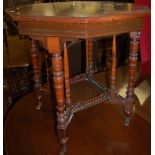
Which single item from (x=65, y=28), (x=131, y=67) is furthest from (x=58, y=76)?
(x=131, y=67)

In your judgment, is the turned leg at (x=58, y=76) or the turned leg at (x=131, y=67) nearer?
the turned leg at (x=58, y=76)

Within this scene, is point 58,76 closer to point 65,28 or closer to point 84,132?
point 65,28

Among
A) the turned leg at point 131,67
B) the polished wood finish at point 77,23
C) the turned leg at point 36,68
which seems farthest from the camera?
the turned leg at point 36,68

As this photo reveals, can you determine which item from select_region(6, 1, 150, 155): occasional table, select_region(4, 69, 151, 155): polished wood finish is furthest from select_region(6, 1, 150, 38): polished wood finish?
select_region(4, 69, 151, 155): polished wood finish

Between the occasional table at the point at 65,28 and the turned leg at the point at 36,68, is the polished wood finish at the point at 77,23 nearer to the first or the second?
the occasional table at the point at 65,28

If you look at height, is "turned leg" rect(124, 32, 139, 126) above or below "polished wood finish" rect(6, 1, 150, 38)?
below

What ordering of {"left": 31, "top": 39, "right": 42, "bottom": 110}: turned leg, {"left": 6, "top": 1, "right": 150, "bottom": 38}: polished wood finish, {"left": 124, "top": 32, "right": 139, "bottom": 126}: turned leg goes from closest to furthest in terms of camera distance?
{"left": 6, "top": 1, "right": 150, "bottom": 38}: polished wood finish → {"left": 124, "top": 32, "right": 139, "bottom": 126}: turned leg → {"left": 31, "top": 39, "right": 42, "bottom": 110}: turned leg

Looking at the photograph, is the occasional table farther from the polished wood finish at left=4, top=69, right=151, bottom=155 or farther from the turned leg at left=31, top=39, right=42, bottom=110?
the turned leg at left=31, top=39, right=42, bottom=110

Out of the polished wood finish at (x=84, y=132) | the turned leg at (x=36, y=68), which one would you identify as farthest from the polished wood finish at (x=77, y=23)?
the polished wood finish at (x=84, y=132)

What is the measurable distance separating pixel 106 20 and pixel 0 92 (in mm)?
400

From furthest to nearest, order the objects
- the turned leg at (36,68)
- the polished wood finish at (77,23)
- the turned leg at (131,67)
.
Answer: the turned leg at (36,68), the turned leg at (131,67), the polished wood finish at (77,23)

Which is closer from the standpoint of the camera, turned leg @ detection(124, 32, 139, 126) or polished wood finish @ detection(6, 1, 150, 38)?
polished wood finish @ detection(6, 1, 150, 38)

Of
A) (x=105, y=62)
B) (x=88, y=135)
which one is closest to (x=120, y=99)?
(x=88, y=135)
